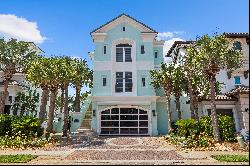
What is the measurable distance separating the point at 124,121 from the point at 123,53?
8.08 metres

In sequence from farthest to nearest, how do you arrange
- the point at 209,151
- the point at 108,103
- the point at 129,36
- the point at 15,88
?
the point at 15,88 < the point at 129,36 < the point at 108,103 < the point at 209,151

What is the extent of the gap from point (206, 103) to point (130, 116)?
913 cm

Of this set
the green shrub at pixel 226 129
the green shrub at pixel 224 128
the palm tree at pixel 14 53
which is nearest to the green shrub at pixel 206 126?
the green shrub at pixel 224 128

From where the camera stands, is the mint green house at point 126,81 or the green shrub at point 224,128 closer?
the green shrub at point 224,128

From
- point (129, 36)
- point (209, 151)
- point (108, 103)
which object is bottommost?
point (209, 151)

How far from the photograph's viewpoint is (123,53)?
107ft

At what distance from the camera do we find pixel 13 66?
97.8ft

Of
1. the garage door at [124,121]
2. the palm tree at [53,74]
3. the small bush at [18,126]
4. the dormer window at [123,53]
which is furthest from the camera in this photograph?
the dormer window at [123,53]

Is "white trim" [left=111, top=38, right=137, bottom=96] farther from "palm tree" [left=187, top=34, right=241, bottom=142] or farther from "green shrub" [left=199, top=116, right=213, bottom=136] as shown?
"palm tree" [left=187, top=34, right=241, bottom=142]

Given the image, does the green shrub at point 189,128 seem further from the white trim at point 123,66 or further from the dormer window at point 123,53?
the dormer window at point 123,53

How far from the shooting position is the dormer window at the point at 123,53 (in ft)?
107

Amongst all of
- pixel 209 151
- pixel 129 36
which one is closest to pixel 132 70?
pixel 129 36

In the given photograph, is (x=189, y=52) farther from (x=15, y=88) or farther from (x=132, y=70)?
(x=15, y=88)

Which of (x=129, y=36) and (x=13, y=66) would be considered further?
(x=129, y=36)
